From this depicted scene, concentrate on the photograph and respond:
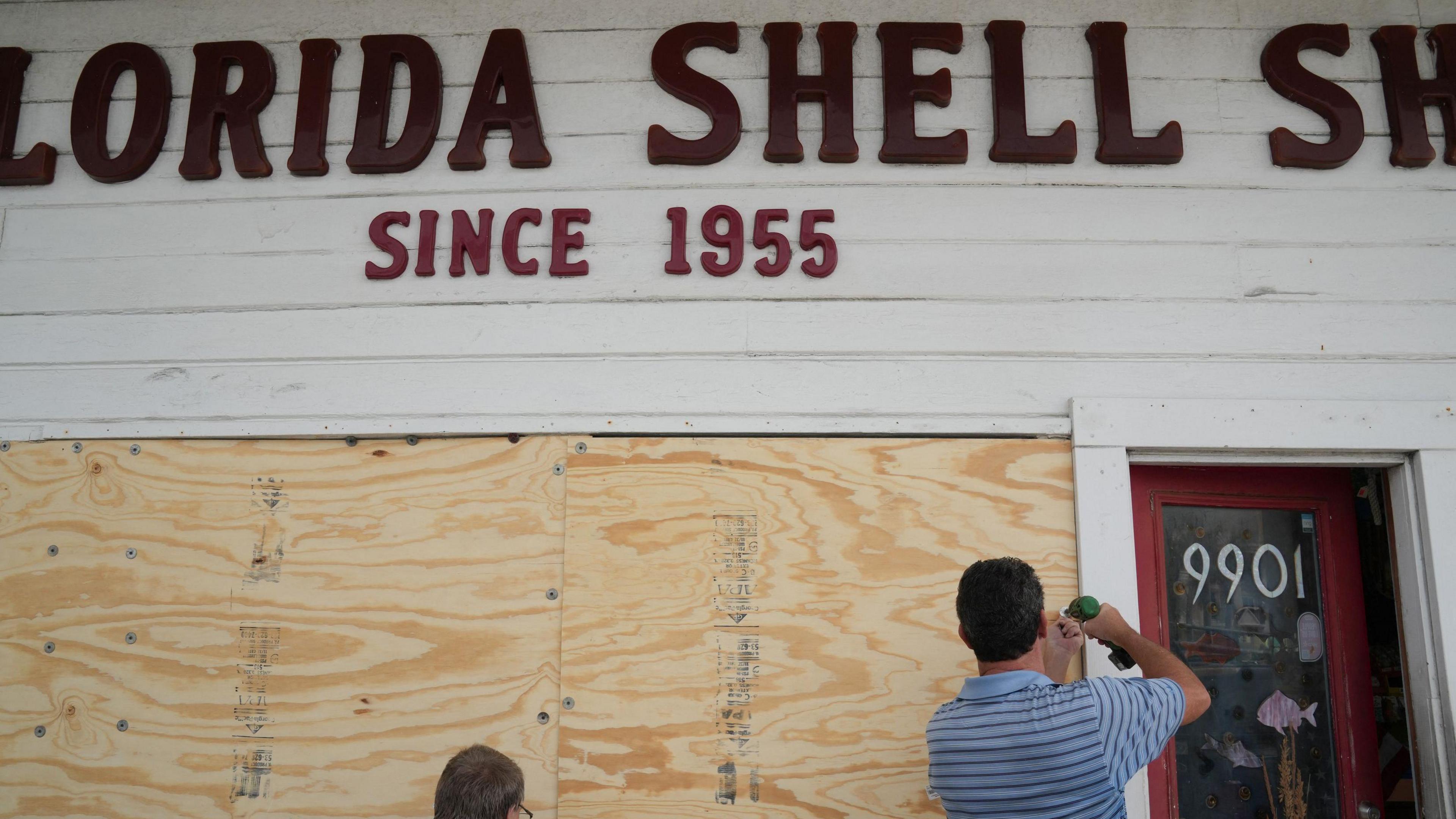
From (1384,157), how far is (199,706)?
12.7 ft

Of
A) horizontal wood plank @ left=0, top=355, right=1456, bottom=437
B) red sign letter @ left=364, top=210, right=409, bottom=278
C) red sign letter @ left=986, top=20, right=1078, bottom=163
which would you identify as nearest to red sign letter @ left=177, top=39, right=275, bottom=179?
red sign letter @ left=364, top=210, right=409, bottom=278

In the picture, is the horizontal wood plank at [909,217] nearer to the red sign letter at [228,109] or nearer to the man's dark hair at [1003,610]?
the red sign letter at [228,109]

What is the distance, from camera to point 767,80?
3217 millimetres


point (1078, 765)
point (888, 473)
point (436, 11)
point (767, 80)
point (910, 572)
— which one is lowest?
point (1078, 765)

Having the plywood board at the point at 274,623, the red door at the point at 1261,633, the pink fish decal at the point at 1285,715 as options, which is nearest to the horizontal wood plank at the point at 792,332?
the plywood board at the point at 274,623

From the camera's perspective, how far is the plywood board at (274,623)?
287cm

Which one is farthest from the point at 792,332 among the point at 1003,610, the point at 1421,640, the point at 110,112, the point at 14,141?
the point at 14,141

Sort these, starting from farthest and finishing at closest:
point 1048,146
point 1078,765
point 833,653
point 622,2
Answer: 1. point 622,2
2. point 1048,146
3. point 833,653
4. point 1078,765

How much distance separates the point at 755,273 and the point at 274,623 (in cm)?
174

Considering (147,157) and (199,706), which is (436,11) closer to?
(147,157)

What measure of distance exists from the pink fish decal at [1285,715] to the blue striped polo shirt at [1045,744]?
2.94 feet

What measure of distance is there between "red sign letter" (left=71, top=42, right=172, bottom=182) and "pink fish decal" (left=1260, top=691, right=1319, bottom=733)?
3.85m

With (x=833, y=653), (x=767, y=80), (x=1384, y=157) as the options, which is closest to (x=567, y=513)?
(x=833, y=653)

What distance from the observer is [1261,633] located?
3.03 m
